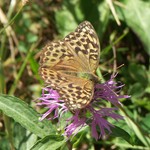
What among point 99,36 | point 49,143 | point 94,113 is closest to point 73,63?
point 94,113

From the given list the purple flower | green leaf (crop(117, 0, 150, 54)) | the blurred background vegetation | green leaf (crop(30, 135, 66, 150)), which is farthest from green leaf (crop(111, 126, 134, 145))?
green leaf (crop(117, 0, 150, 54))

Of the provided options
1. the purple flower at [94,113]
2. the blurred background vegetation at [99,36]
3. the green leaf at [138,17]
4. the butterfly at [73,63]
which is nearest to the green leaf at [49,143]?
the purple flower at [94,113]

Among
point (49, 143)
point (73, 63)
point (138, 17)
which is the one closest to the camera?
point (49, 143)

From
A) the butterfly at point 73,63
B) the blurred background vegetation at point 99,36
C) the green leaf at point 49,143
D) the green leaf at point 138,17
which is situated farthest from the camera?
the green leaf at point 138,17

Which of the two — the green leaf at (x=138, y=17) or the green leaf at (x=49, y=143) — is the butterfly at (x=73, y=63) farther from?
the green leaf at (x=138, y=17)

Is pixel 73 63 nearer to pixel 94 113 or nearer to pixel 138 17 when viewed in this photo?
pixel 94 113

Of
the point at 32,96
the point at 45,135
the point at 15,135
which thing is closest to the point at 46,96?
the point at 45,135
